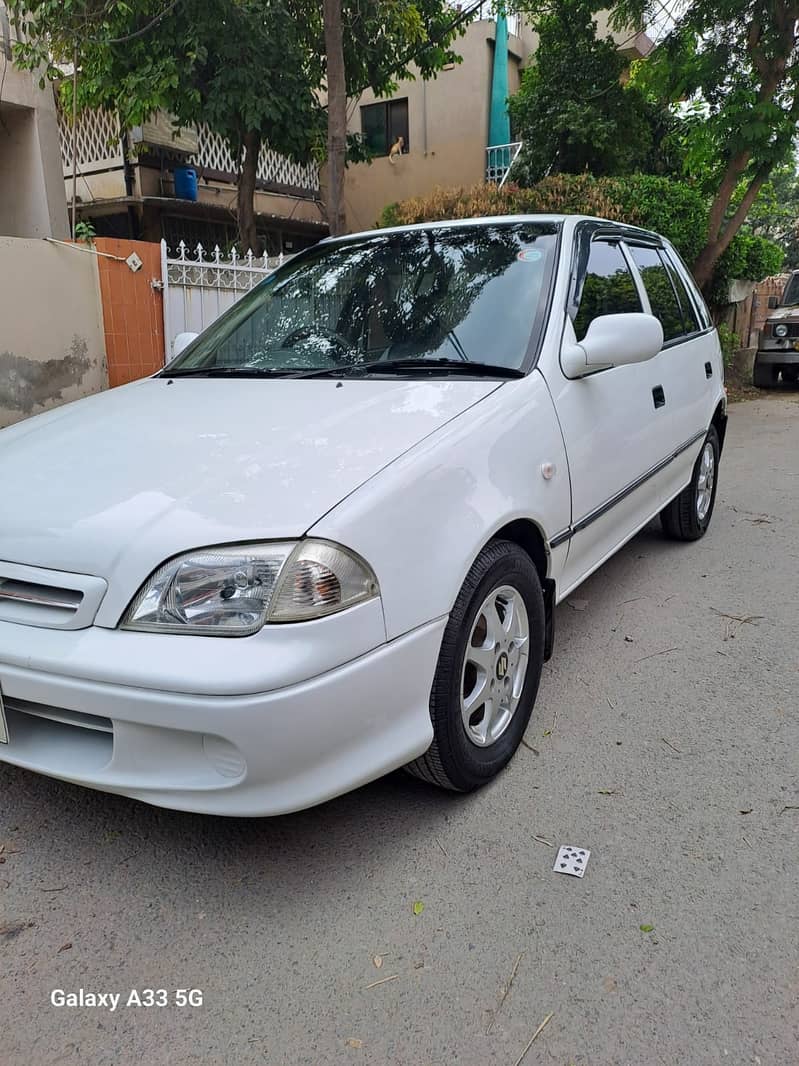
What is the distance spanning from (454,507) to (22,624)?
112 centimetres

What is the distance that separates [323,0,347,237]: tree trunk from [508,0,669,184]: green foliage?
6.31 metres

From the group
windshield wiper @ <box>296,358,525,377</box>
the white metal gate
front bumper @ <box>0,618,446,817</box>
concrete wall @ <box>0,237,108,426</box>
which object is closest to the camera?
front bumper @ <box>0,618,446,817</box>

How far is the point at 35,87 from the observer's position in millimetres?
9648

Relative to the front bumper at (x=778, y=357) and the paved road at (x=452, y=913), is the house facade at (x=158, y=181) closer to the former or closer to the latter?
the front bumper at (x=778, y=357)

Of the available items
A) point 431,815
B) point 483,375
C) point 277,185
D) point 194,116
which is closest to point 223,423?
point 483,375

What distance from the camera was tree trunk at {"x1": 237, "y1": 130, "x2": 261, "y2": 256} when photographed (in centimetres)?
983

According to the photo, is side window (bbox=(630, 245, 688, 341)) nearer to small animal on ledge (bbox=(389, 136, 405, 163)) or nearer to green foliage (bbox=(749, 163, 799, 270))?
small animal on ledge (bbox=(389, 136, 405, 163))

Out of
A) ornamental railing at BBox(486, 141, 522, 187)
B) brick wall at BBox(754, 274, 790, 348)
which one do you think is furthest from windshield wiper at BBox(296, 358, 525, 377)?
brick wall at BBox(754, 274, 790, 348)

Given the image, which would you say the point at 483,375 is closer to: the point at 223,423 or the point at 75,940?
the point at 223,423

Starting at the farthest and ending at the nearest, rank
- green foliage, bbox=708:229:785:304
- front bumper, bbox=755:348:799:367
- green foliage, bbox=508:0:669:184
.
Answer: green foliage, bbox=708:229:785:304 < front bumper, bbox=755:348:799:367 < green foliage, bbox=508:0:669:184

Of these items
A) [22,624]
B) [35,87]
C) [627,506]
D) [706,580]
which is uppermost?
[35,87]

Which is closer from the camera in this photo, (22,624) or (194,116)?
(22,624)

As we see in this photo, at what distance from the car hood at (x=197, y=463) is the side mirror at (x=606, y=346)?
1.40 feet

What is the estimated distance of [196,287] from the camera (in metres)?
7.13
